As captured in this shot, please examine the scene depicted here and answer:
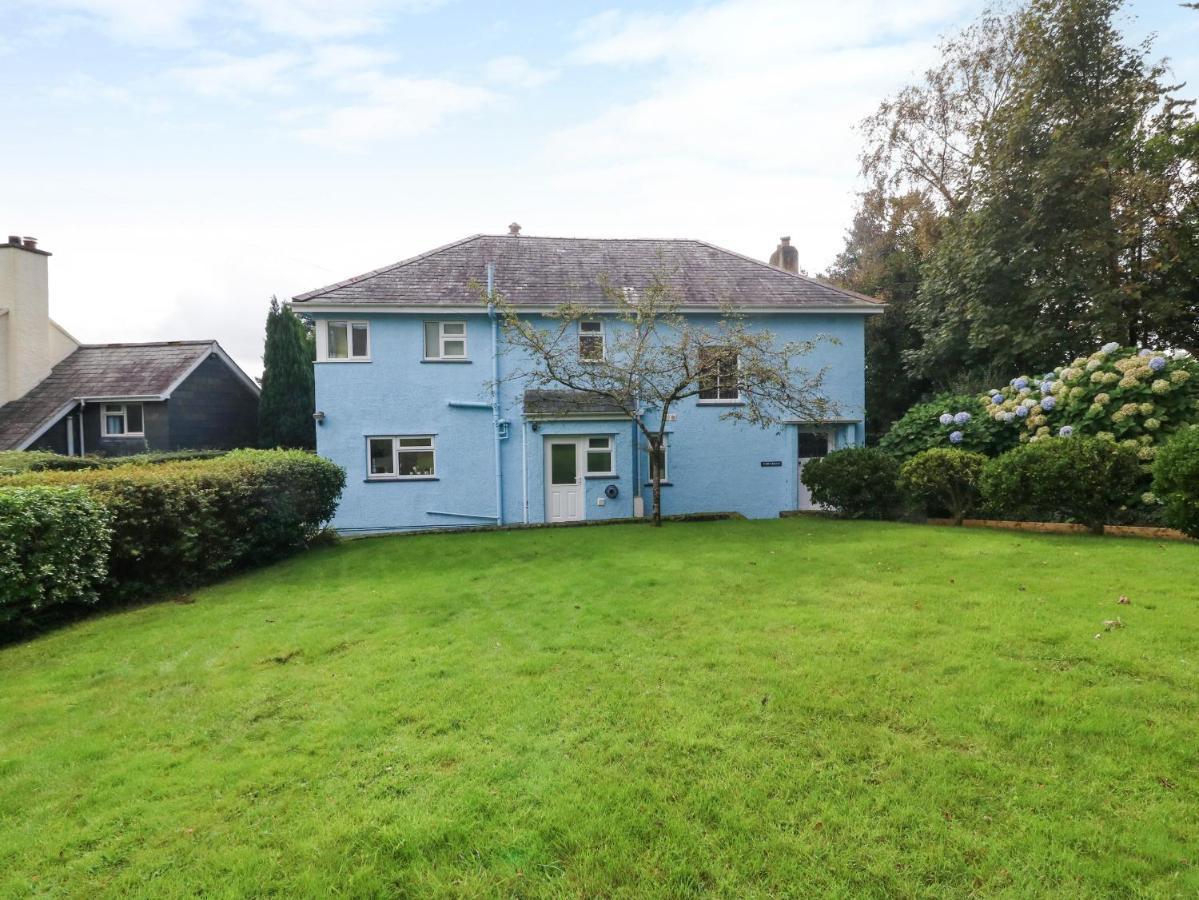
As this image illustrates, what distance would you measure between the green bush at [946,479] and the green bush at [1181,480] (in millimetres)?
2758

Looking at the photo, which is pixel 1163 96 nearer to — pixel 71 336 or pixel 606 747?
pixel 606 747

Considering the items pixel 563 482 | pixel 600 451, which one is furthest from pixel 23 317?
pixel 600 451

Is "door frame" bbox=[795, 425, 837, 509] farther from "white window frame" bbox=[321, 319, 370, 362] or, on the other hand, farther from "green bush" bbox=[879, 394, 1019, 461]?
"white window frame" bbox=[321, 319, 370, 362]

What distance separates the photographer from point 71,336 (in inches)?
907

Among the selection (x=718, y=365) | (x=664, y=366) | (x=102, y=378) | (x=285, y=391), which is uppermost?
(x=102, y=378)

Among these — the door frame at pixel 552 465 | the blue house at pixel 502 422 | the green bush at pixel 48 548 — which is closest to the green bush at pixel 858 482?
the blue house at pixel 502 422

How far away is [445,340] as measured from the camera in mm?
16172

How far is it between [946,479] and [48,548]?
13480mm

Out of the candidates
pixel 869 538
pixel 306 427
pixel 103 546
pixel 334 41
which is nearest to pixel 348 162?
pixel 334 41

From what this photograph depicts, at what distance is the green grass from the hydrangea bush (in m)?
5.11

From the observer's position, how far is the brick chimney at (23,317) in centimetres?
2072

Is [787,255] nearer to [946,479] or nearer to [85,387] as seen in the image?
[946,479]

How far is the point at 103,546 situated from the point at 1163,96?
2422 cm

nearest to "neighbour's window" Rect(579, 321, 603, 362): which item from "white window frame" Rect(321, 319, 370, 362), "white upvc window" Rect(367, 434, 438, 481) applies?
"white upvc window" Rect(367, 434, 438, 481)
